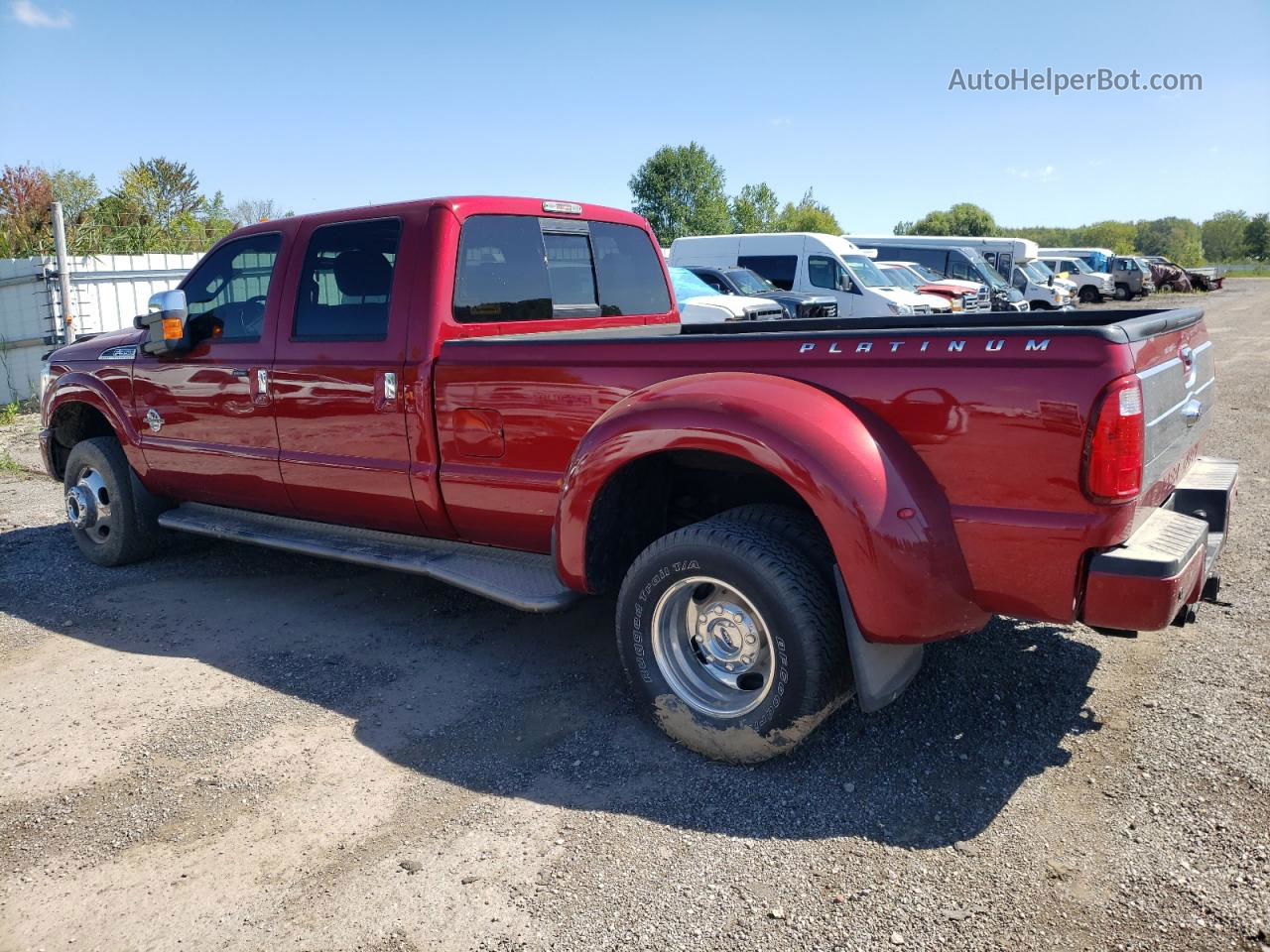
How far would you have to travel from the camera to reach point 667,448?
323 cm

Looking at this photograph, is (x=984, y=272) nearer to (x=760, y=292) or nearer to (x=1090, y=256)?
(x=760, y=292)

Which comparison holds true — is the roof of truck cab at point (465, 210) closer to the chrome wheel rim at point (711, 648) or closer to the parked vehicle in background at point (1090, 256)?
the chrome wheel rim at point (711, 648)

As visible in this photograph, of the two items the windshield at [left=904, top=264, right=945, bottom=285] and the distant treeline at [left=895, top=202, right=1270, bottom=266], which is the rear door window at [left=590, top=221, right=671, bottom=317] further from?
the distant treeline at [left=895, top=202, right=1270, bottom=266]

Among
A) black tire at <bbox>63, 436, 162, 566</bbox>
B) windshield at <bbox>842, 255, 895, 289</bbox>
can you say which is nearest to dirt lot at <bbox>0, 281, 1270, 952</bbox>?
black tire at <bbox>63, 436, 162, 566</bbox>

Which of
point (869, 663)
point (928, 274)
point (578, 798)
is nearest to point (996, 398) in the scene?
point (869, 663)

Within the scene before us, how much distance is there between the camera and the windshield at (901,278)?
1893cm

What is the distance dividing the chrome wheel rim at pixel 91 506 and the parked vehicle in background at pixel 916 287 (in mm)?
14750

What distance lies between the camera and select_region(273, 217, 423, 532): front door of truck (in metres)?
4.20

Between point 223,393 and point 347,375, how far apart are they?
1.01m

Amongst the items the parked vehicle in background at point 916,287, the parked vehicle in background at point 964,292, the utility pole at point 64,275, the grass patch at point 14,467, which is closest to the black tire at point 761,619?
the grass patch at point 14,467

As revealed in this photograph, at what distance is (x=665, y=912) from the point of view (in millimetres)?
2568

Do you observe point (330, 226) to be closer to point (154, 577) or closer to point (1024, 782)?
point (154, 577)

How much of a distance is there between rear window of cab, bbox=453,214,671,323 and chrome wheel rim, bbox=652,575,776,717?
1.64 meters

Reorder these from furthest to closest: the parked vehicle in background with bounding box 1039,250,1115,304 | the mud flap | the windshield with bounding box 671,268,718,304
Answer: the parked vehicle in background with bounding box 1039,250,1115,304 < the windshield with bounding box 671,268,718,304 < the mud flap
